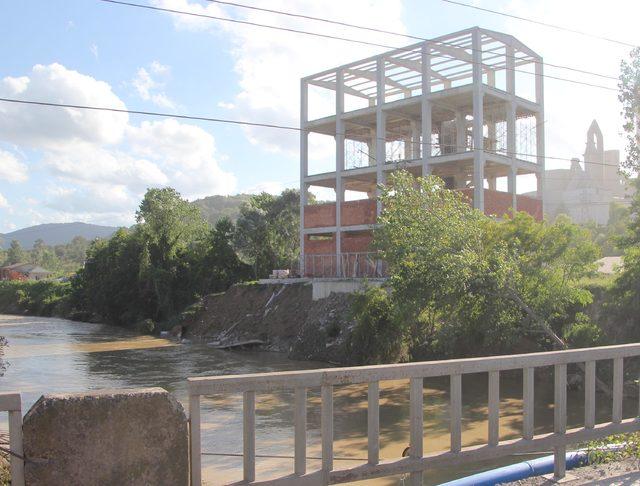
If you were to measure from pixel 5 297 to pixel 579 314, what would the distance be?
8292cm

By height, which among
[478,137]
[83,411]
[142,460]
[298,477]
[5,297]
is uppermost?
[478,137]

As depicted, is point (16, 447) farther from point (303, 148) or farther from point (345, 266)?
point (303, 148)

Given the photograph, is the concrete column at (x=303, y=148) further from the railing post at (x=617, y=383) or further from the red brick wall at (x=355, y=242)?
the railing post at (x=617, y=383)

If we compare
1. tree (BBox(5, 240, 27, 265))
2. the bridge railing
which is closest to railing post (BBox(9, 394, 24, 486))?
the bridge railing

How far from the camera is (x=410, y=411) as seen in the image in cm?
443

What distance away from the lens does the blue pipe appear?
523 cm

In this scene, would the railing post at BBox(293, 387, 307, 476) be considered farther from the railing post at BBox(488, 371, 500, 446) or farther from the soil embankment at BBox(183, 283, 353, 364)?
the soil embankment at BBox(183, 283, 353, 364)

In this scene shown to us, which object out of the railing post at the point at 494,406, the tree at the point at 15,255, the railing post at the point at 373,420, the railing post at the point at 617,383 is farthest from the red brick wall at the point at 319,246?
the tree at the point at 15,255

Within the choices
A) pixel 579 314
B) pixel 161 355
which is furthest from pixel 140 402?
pixel 161 355

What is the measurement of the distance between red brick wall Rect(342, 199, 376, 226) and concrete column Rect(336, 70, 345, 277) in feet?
1.32

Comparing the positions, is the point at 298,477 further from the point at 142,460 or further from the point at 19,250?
the point at 19,250

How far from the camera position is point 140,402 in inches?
142

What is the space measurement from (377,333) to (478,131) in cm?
1161

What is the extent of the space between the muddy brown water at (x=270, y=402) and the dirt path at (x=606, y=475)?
62.7 inches
